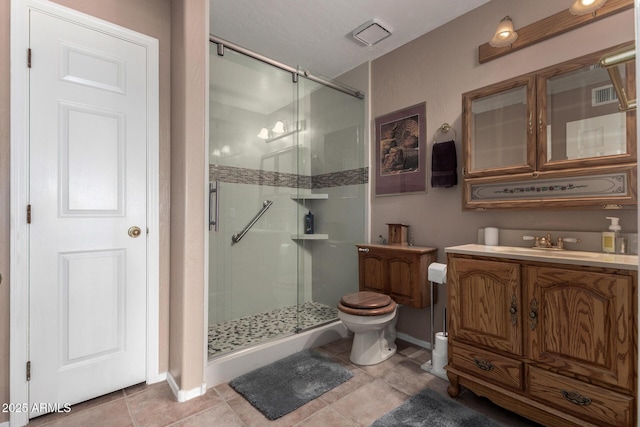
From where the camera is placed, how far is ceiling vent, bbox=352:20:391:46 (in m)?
2.37

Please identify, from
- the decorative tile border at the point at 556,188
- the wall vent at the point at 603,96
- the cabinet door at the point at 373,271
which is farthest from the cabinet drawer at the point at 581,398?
the wall vent at the point at 603,96

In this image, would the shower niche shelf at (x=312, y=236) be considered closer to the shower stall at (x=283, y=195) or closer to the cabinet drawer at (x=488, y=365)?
the shower stall at (x=283, y=195)

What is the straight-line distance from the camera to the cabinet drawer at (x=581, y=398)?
1260mm

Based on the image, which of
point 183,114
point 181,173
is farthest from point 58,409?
point 183,114

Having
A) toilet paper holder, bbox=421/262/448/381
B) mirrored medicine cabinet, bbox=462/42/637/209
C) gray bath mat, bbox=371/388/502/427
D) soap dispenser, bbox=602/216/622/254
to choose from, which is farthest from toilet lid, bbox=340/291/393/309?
soap dispenser, bbox=602/216/622/254

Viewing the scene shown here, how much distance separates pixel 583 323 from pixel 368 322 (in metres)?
1.13

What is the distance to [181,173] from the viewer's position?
1791 millimetres

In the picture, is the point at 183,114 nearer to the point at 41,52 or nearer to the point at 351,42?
the point at 41,52

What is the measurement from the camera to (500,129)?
205 cm

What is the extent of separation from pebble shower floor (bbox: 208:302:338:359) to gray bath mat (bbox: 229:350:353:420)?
236 millimetres

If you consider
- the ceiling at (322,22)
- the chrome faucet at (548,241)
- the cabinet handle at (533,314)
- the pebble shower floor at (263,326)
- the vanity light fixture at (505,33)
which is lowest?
the pebble shower floor at (263,326)

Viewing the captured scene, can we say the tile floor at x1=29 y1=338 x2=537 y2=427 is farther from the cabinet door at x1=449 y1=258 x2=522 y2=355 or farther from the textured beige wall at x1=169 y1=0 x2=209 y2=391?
the cabinet door at x1=449 y1=258 x2=522 y2=355

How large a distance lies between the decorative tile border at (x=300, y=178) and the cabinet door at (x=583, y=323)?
1728mm

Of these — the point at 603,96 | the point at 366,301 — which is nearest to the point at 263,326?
the point at 366,301
